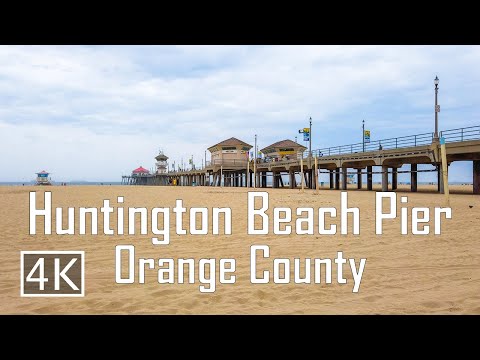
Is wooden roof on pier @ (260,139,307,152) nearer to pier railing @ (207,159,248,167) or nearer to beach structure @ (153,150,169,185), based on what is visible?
pier railing @ (207,159,248,167)

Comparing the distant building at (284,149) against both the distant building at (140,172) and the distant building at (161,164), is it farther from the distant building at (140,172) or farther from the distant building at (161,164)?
the distant building at (140,172)

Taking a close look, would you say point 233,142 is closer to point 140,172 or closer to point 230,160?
point 230,160

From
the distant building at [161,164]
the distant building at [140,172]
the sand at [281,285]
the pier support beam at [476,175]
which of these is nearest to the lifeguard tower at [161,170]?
the distant building at [161,164]

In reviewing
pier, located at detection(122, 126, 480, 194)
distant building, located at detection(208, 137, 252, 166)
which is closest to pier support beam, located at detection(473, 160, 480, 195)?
pier, located at detection(122, 126, 480, 194)

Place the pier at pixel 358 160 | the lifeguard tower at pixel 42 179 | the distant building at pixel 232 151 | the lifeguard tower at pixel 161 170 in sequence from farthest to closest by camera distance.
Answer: the lifeguard tower at pixel 161 170 → the lifeguard tower at pixel 42 179 → the distant building at pixel 232 151 → the pier at pixel 358 160

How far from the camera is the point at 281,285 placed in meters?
4.58

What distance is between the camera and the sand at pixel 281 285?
380cm
